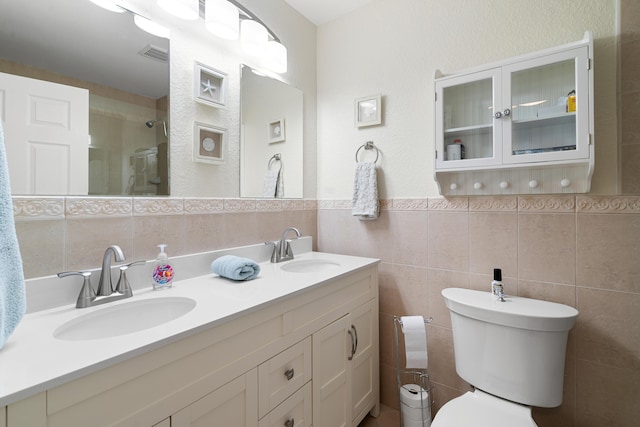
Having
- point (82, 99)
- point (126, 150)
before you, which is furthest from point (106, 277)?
point (82, 99)

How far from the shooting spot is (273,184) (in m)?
1.76

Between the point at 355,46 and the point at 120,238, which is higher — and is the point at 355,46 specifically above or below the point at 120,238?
above

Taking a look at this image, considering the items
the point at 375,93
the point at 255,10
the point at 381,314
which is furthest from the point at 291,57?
the point at 381,314

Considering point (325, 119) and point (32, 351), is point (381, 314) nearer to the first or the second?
point (325, 119)

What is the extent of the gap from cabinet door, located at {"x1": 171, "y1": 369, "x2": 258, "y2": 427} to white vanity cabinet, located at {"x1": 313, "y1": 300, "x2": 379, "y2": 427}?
0.33m

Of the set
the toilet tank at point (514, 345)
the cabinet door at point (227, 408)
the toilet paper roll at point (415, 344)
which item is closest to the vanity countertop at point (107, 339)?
the cabinet door at point (227, 408)

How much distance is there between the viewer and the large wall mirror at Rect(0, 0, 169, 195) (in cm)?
91

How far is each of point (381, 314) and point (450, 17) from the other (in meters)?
1.71

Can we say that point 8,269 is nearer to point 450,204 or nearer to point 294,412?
point 294,412

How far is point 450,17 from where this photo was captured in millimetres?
1546

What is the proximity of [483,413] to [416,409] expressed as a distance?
0.40 m

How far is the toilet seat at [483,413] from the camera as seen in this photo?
1.05 meters

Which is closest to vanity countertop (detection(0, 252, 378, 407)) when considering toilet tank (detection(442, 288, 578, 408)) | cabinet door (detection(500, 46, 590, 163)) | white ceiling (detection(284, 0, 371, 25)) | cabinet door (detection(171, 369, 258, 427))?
cabinet door (detection(171, 369, 258, 427))

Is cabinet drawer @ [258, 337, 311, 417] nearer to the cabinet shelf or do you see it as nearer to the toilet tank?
the toilet tank
